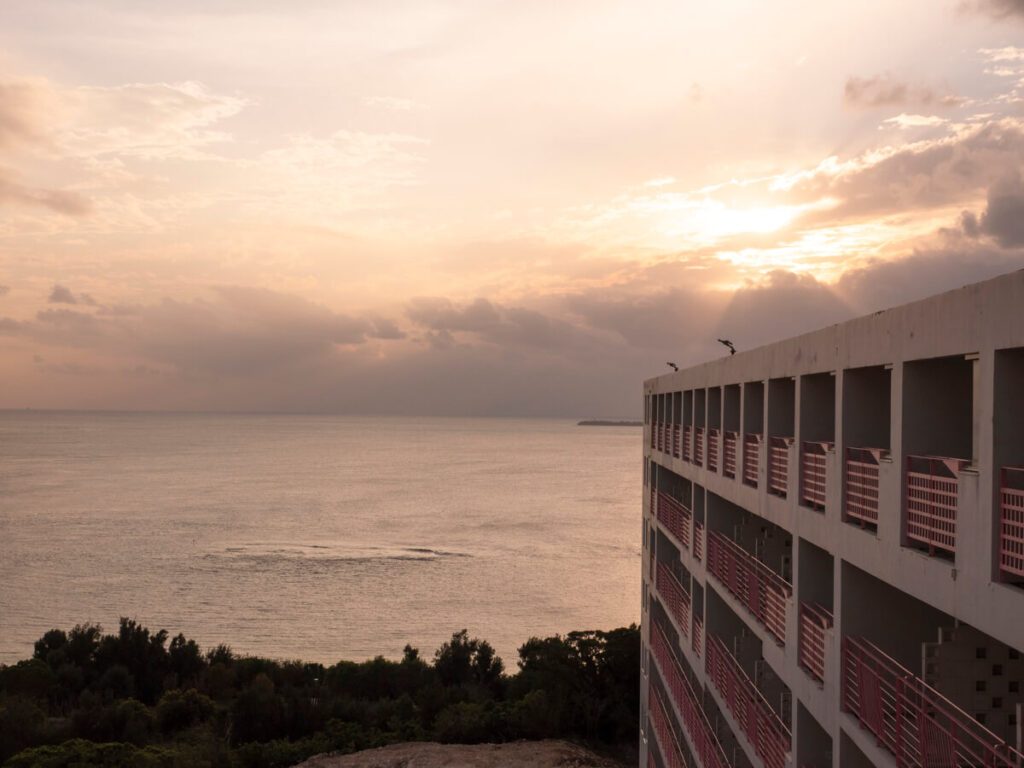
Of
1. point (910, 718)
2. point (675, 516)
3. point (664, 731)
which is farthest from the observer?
point (664, 731)

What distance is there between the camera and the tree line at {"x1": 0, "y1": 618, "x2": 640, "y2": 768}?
37094mm

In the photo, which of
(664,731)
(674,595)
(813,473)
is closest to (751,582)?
(813,473)

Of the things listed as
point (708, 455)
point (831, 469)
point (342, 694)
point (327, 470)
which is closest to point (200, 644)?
point (342, 694)

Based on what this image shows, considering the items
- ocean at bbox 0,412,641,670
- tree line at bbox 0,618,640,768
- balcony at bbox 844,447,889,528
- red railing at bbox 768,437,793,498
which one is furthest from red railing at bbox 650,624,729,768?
ocean at bbox 0,412,641,670

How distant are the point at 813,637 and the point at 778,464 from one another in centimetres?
288

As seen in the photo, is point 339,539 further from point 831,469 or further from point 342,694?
point 831,469

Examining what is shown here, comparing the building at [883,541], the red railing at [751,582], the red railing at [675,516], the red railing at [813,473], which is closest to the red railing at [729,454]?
the building at [883,541]

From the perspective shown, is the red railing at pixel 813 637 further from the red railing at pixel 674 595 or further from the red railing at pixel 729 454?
the red railing at pixel 674 595

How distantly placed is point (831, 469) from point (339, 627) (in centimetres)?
6091

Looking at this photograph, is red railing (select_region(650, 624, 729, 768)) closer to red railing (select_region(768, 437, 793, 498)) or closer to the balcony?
red railing (select_region(768, 437, 793, 498))

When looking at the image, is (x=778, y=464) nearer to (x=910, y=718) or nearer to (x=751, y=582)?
(x=751, y=582)

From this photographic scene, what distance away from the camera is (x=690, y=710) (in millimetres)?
20688

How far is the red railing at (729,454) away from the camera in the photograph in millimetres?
17438

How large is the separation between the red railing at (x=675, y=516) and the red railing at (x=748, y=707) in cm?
408
